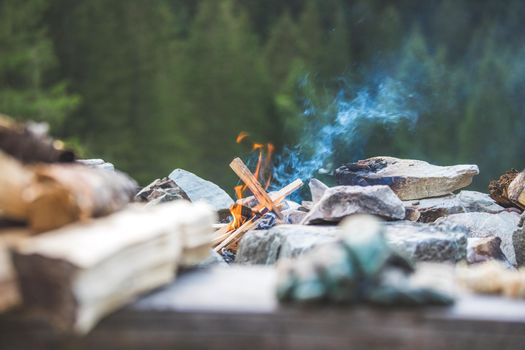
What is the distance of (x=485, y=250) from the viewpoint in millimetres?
3686

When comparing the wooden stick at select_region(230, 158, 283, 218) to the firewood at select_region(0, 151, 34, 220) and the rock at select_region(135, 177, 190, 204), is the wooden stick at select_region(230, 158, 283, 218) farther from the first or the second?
the firewood at select_region(0, 151, 34, 220)

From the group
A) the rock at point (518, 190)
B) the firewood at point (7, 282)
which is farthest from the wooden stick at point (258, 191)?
the firewood at point (7, 282)

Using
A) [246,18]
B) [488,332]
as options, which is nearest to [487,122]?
[246,18]

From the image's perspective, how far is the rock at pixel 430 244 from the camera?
2975 mm

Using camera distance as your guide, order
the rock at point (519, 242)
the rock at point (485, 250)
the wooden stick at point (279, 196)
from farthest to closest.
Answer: the wooden stick at point (279, 196)
the rock at point (519, 242)
the rock at point (485, 250)

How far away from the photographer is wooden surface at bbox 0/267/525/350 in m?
1.70

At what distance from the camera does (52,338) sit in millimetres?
1741

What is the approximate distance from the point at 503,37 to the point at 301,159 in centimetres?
724

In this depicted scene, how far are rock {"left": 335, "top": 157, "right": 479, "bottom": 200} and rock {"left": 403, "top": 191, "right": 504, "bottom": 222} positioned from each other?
67 millimetres

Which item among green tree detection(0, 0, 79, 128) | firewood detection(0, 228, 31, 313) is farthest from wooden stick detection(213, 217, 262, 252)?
green tree detection(0, 0, 79, 128)

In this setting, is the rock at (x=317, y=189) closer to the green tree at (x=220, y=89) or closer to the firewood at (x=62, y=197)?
the firewood at (x=62, y=197)

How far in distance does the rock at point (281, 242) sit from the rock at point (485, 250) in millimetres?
764

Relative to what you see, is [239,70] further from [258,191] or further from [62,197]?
[62,197]

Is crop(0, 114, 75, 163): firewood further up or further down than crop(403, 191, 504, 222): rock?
further down
